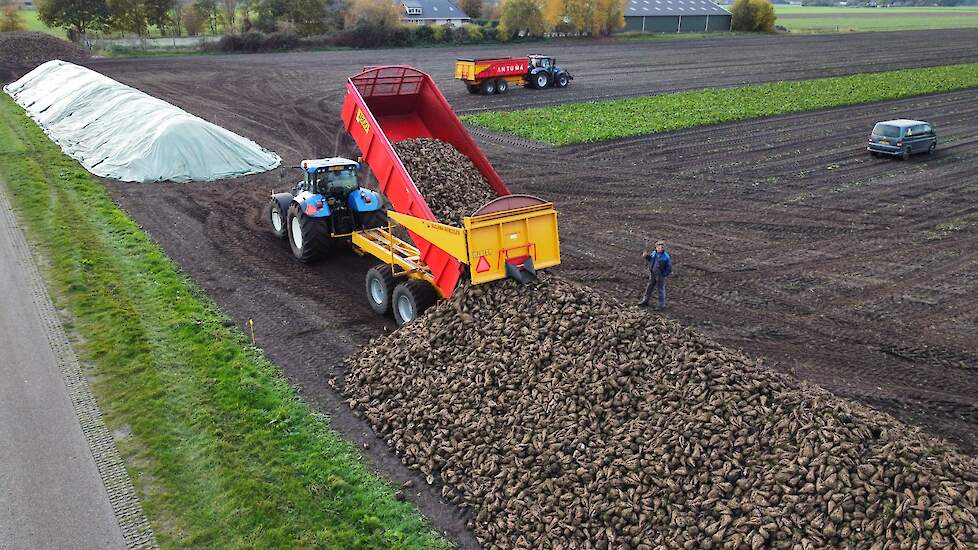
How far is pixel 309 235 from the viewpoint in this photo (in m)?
15.1

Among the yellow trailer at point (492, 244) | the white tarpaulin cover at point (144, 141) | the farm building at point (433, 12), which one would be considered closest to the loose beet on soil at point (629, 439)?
the yellow trailer at point (492, 244)

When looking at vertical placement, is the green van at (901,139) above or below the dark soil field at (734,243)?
above

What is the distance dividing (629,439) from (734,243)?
10.1 metres

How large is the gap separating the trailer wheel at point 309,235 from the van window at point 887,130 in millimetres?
19763

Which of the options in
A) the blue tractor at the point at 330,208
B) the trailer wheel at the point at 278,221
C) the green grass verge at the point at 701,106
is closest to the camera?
the blue tractor at the point at 330,208

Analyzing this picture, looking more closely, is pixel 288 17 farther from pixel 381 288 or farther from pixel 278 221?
pixel 381 288

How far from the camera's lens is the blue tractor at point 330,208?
15.0 m

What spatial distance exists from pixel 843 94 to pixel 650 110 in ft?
36.8

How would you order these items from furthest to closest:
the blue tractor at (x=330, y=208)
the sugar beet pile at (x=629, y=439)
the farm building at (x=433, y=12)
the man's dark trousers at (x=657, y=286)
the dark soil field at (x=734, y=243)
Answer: the farm building at (x=433, y=12) → the blue tractor at (x=330, y=208) → the man's dark trousers at (x=657, y=286) → the dark soil field at (x=734, y=243) → the sugar beet pile at (x=629, y=439)

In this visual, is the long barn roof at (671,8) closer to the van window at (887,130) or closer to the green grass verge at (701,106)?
the green grass verge at (701,106)

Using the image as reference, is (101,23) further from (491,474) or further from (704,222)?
(491,474)

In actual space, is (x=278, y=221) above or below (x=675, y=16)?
below

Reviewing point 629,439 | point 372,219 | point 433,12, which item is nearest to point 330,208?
point 372,219

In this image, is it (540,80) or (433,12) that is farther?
(433,12)
